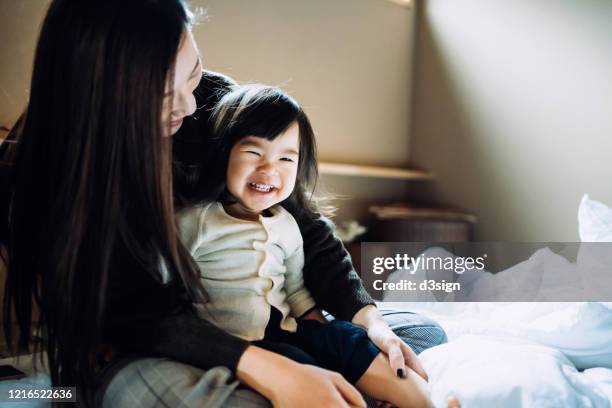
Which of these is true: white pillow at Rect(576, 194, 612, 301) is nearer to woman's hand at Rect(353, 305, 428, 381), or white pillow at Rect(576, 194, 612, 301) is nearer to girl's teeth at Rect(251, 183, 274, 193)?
woman's hand at Rect(353, 305, 428, 381)

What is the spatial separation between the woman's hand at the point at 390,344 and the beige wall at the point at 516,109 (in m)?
1.54

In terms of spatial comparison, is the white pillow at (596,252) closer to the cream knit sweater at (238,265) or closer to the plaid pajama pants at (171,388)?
the cream knit sweater at (238,265)

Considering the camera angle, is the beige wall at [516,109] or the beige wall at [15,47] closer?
the beige wall at [15,47]

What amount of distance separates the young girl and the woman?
93 mm

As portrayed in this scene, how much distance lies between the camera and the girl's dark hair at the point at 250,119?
739mm

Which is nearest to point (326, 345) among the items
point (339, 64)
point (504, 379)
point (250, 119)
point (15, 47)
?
point (504, 379)

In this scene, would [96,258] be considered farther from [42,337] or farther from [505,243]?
[505,243]

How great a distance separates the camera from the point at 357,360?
687mm

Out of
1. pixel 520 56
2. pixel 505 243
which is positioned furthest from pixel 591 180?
pixel 520 56

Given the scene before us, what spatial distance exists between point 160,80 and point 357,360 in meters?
0.44

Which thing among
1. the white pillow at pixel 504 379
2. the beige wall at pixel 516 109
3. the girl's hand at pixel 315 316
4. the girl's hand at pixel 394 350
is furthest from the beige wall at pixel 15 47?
the beige wall at pixel 516 109

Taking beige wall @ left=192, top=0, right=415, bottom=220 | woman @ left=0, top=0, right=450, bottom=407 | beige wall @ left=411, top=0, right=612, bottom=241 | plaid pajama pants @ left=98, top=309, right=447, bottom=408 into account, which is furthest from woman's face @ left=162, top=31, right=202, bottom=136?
beige wall @ left=411, top=0, right=612, bottom=241

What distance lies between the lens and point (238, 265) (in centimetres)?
73

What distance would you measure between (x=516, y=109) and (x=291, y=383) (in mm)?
2031
